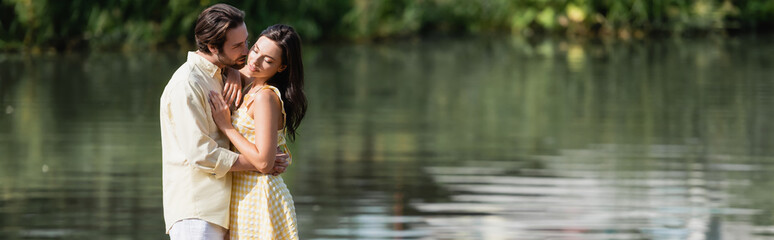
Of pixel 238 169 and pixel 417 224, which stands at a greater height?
pixel 238 169

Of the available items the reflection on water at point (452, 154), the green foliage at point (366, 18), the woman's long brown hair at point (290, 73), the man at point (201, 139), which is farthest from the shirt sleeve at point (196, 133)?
the green foliage at point (366, 18)

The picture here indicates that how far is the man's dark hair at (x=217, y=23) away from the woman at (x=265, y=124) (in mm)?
103

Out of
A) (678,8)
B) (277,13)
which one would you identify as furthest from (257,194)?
(678,8)

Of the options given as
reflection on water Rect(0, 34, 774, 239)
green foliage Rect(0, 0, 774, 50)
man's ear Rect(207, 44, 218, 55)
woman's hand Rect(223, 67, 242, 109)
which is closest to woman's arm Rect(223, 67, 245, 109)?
woman's hand Rect(223, 67, 242, 109)

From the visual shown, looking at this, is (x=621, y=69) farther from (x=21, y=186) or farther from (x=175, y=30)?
(x=21, y=186)

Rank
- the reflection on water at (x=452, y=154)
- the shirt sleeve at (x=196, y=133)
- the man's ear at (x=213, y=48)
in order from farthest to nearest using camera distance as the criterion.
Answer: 1. the reflection on water at (x=452, y=154)
2. the man's ear at (x=213, y=48)
3. the shirt sleeve at (x=196, y=133)

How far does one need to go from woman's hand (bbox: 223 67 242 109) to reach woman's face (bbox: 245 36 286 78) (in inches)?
3.3

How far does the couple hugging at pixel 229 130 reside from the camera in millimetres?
3596

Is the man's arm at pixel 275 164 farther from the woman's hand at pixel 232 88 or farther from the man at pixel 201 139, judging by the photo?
the woman's hand at pixel 232 88

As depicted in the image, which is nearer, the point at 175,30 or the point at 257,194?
the point at 257,194

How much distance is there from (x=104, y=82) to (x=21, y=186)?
26.0 ft

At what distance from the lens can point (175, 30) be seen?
24031 millimetres

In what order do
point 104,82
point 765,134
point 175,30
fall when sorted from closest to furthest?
point 765,134, point 104,82, point 175,30

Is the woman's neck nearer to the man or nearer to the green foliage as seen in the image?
the man
